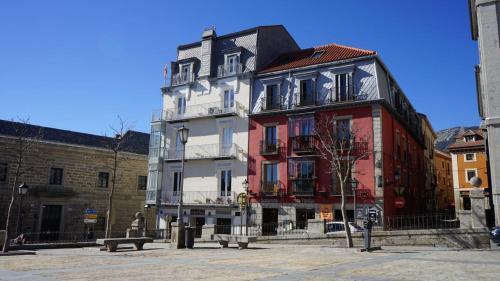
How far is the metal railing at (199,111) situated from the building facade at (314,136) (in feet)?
7.06

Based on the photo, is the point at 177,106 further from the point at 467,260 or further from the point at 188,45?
the point at 467,260

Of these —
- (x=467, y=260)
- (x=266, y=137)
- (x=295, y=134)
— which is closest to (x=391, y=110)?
(x=295, y=134)

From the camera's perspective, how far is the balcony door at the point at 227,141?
32812mm

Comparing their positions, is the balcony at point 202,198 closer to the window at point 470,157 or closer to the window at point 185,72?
the window at point 185,72

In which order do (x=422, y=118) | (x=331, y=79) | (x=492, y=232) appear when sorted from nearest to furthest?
(x=492, y=232)
(x=331, y=79)
(x=422, y=118)

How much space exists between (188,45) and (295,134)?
1445 centimetres

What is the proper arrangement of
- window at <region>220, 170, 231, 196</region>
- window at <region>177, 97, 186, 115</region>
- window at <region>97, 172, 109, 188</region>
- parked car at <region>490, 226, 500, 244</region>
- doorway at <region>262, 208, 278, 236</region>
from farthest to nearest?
window at <region>97, 172, 109, 188</region>
window at <region>177, 97, 186, 115</region>
window at <region>220, 170, 231, 196</region>
doorway at <region>262, 208, 278, 236</region>
parked car at <region>490, 226, 500, 244</region>

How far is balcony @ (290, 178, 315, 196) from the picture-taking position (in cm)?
2819

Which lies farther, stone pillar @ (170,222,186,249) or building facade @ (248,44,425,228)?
building facade @ (248,44,425,228)

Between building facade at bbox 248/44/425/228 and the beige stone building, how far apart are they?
1245 cm

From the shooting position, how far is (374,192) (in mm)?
26172

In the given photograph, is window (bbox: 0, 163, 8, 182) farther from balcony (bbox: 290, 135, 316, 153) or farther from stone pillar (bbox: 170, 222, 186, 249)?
balcony (bbox: 290, 135, 316, 153)

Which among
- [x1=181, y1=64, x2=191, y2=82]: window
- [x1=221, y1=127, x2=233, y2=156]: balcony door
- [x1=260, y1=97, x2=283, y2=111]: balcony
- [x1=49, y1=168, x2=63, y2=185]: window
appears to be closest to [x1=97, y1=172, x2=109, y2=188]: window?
[x1=49, y1=168, x2=63, y2=185]: window

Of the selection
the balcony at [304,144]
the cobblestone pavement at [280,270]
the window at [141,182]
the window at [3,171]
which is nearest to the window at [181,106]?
the window at [141,182]
